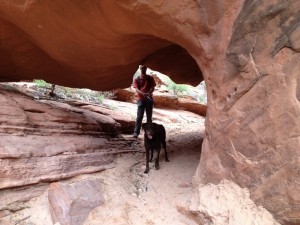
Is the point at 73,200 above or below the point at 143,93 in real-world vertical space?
below

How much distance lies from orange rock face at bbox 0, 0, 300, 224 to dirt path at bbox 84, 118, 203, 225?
2.10 feet

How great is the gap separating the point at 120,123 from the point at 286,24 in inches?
259

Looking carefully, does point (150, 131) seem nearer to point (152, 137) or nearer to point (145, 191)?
point (152, 137)

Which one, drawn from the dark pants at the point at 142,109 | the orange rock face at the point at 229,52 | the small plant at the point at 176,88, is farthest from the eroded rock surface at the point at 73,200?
the small plant at the point at 176,88

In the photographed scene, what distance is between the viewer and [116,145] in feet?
22.1

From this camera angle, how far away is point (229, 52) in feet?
11.8

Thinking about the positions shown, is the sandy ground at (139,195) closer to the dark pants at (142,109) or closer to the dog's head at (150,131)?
the dog's head at (150,131)

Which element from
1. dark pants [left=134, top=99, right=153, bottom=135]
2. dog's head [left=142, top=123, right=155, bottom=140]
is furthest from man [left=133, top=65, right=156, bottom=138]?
dog's head [left=142, top=123, right=155, bottom=140]

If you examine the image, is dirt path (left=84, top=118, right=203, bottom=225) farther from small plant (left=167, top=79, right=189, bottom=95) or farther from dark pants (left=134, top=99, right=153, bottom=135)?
small plant (left=167, top=79, right=189, bottom=95)

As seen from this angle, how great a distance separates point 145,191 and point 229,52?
2.70 meters

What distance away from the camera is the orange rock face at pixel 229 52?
3074 millimetres

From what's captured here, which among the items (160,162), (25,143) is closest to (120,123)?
(160,162)

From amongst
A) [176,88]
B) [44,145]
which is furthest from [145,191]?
[176,88]

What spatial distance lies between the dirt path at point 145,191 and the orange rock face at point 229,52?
640mm
